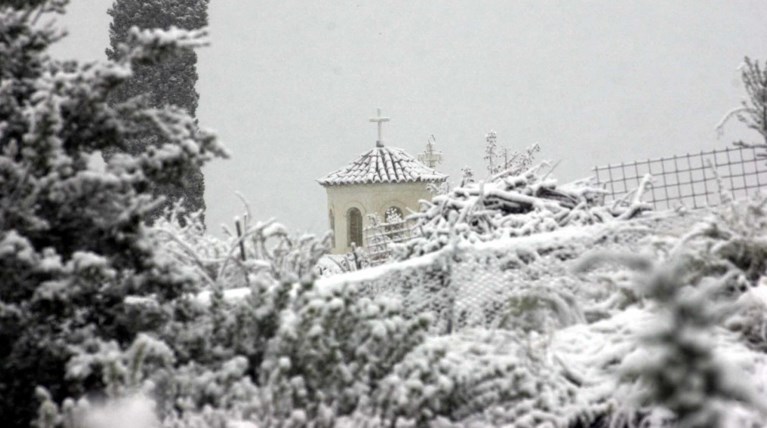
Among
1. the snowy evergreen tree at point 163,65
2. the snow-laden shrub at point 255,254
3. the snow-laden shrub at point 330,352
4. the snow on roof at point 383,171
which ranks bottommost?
the snow-laden shrub at point 330,352

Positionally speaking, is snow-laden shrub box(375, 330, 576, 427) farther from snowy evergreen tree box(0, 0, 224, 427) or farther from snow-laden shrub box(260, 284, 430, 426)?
snowy evergreen tree box(0, 0, 224, 427)

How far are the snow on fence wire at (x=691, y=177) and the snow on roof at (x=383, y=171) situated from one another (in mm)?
13387

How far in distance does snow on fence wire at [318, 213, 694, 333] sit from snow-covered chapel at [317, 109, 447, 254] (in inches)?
602

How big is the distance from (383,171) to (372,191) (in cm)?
56

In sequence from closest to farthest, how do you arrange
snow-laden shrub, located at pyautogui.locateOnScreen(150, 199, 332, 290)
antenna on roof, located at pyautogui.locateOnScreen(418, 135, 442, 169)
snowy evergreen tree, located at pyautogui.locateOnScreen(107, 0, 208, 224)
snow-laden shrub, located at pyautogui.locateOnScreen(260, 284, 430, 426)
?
snow-laden shrub, located at pyautogui.locateOnScreen(260, 284, 430, 426) → snow-laden shrub, located at pyautogui.locateOnScreen(150, 199, 332, 290) → antenna on roof, located at pyautogui.locateOnScreen(418, 135, 442, 169) → snowy evergreen tree, located at pyautogui.locateOnScreen(107, 0, 208, 224)

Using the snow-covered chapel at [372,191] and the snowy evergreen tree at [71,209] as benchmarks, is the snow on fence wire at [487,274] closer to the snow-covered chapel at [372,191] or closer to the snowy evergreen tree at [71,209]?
the snowy evergreen tree at [71,209]

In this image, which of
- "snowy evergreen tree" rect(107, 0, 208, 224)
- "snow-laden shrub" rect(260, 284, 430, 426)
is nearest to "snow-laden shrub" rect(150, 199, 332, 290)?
"snow-laden shrub" rect(260, 284, 430, 426)

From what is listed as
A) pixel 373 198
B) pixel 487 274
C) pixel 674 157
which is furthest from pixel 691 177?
pixel 373 198

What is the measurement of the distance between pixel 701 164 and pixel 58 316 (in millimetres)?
5465

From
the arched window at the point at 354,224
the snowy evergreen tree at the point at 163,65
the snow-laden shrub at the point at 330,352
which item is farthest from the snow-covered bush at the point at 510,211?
the snowy evergreen tree at the point at 163,65

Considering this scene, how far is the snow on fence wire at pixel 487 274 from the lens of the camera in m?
5.16

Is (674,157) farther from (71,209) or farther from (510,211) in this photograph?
(71,209)

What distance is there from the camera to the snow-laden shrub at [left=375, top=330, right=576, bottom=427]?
11.2 ft

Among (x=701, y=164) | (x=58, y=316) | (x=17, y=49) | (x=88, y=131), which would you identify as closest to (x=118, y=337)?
(x=58, y=316)
